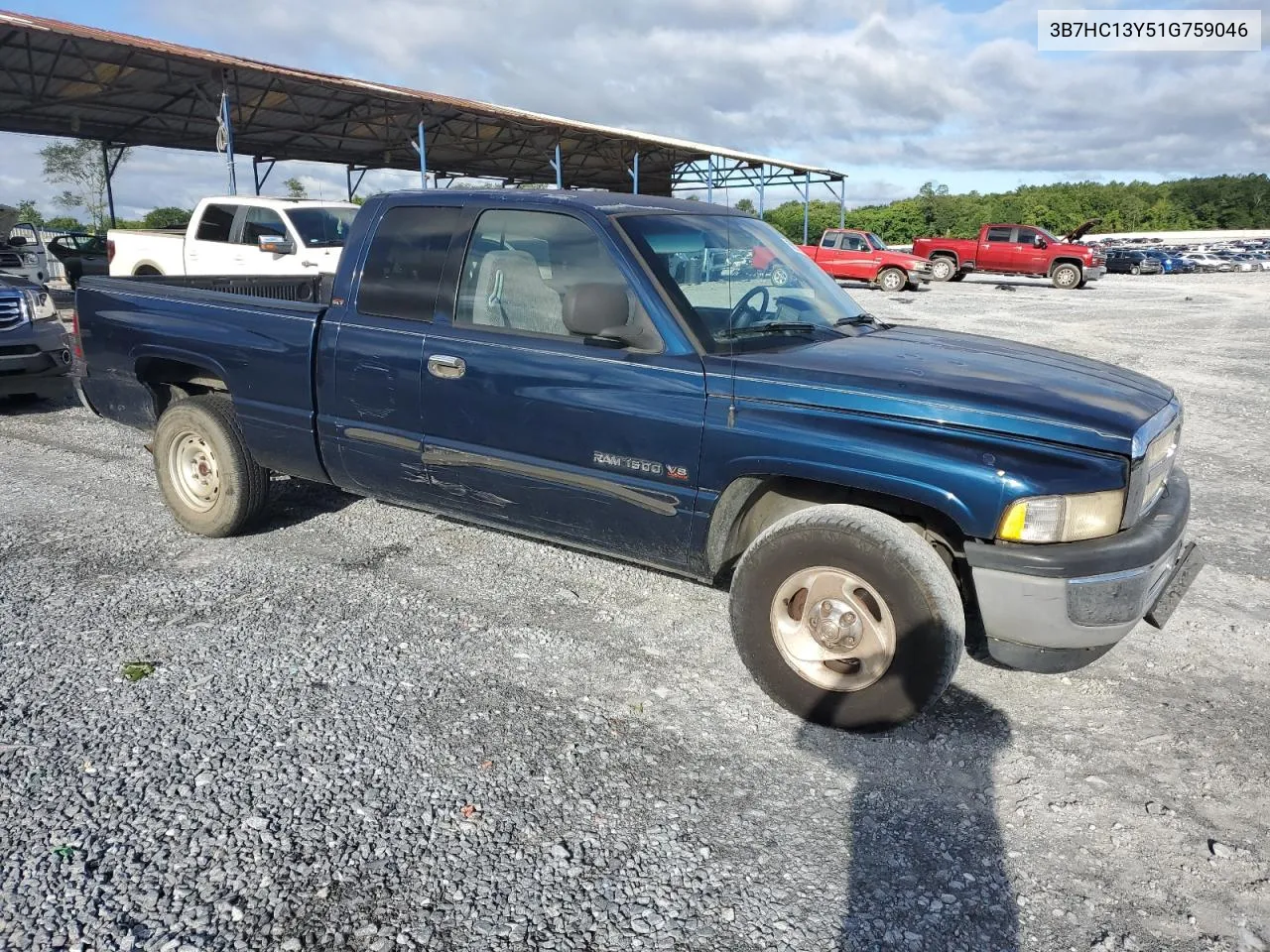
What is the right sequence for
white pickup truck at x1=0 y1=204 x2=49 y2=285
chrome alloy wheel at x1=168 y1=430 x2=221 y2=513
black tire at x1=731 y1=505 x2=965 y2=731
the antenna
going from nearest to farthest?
black tire at x1=731 y1=505 x2=965 y2=731 → the antenna → chrome alloy wheel at x1=168 y1=430 x2=221 y2=513 → white pickup truck at x1=0 y1=204 x2=49 y2=285

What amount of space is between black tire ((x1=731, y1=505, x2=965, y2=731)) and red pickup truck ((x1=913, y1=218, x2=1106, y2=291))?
87.4 feet

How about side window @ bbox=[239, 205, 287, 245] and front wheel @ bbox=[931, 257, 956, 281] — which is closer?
side window @ bbox=[239, 205, 287, 245]

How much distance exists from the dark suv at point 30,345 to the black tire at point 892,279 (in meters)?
21.0

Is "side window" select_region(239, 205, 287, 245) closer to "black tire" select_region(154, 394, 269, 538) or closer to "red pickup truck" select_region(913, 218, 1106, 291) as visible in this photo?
"black tire" select_region(154, 394, 269, 538)

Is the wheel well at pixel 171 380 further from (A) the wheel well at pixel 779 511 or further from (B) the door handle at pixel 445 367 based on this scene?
(A) the wheel well at pixel 779 511

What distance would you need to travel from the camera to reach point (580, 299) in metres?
A: 3.57

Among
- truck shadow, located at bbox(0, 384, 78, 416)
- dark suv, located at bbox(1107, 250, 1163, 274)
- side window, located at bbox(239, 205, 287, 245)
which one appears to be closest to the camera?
truck shadow, located at bbox(0, 384, 78, 416)

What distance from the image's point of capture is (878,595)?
317 cm

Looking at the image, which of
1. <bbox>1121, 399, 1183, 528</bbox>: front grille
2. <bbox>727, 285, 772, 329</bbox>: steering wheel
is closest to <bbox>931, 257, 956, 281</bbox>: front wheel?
<bbox>727, 285, 772, 329</bbox>: steering wheel

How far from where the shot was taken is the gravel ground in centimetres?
242

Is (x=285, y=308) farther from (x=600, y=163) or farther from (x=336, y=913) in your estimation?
(x=600, y=163)

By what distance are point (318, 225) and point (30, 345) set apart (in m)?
4.72

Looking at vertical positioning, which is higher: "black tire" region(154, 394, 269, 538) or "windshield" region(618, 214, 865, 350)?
"windshield" region(618, 214, 865, 350)

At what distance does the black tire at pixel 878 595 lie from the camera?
3.08 meters
